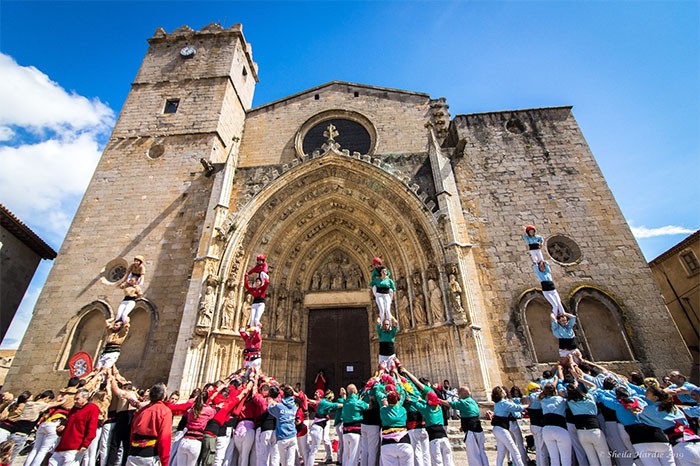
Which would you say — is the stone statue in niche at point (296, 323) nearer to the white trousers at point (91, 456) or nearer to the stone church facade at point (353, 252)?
the stone church facade at point (353, 252)

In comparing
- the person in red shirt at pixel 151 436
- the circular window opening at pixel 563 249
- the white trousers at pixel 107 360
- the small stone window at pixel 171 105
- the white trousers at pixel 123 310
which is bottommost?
the person in red shirt at pixel 151 436

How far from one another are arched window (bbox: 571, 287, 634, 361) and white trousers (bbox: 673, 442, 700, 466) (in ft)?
19.0

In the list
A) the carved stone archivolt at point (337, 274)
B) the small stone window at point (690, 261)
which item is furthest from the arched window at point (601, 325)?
the small stone window at point (690, 261)

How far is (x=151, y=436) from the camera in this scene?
330 cm

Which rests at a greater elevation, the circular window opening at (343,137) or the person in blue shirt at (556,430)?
the circular window opening at (343,137)

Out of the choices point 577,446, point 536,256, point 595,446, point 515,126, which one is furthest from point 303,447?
point 515,126

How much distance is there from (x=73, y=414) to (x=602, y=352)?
425 inches

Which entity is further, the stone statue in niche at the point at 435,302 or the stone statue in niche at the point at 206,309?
the stone statue in niche at the point at 206,309

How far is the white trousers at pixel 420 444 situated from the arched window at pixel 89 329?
9.66 meters

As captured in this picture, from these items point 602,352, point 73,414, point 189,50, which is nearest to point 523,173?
point 602,352

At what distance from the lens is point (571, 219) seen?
33.0 feet

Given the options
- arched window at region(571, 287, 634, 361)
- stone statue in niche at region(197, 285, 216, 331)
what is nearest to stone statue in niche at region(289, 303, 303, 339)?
stone statue in niche at region(197, 285, 216, 331)

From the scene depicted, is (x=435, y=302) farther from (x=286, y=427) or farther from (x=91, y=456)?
(x=91, y=456)

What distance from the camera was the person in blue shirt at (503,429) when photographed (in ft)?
14.0
